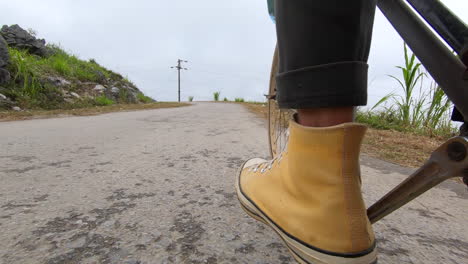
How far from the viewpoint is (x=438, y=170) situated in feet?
1.48

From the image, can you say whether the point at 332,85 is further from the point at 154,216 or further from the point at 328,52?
the point at 154,216

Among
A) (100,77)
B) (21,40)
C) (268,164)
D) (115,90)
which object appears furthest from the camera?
(115,90)

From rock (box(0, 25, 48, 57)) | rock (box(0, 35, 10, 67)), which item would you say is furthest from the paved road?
rock (box(0, 25, 48, 57))

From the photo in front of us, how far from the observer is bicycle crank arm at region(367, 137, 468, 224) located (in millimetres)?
423

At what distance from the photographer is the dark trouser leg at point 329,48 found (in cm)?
49

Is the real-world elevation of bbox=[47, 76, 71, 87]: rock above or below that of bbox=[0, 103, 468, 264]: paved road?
above

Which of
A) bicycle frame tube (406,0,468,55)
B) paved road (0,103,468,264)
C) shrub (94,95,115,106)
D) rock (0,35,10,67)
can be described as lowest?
paved road (0,103,468,264)

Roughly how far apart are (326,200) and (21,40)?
9.09m

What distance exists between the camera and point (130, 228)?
0.77 m

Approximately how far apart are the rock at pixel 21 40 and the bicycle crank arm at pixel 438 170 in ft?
29.4

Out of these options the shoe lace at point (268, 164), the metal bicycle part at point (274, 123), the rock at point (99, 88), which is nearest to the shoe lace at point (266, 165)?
the shoe lace at point (268, 164)

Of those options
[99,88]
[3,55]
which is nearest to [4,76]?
[3,55]

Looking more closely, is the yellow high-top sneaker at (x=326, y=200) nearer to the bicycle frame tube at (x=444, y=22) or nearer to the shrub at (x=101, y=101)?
the bicycle frame tube at (x=444, y=22)

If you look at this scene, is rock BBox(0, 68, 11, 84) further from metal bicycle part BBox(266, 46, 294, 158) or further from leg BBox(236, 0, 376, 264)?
leg BBox(236, 0, 376, 264)
